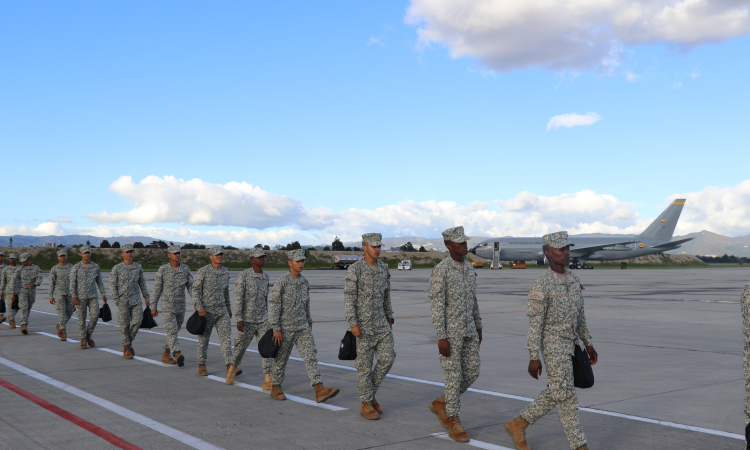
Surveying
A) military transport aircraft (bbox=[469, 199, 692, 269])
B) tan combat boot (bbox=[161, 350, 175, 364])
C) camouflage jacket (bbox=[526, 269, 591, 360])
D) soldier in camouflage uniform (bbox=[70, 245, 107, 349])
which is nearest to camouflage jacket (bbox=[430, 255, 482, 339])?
camouflage jacket (bbox=[526, 269, 591, 360])

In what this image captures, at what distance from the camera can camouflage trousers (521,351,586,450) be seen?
5324mm

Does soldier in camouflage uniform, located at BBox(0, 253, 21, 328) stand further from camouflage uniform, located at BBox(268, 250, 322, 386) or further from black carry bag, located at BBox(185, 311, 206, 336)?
camouflage uniform, located at BBox(268, 250, 322, 386)

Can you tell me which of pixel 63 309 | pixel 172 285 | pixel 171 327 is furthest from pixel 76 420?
pixel 63 309

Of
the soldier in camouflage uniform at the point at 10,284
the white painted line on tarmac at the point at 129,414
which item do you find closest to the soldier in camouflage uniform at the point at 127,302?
the white painted line on tarmac at the point at 129,414

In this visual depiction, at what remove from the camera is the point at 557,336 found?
18.1 ft

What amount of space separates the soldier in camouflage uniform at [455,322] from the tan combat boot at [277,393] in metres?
2.44

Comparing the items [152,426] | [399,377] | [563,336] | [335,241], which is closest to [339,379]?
[399,377]

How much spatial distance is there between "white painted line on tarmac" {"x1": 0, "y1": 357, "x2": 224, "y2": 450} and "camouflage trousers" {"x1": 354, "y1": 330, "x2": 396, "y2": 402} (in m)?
1.78

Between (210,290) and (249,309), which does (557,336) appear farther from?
(210,290)

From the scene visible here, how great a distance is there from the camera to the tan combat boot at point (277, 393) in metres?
7.90

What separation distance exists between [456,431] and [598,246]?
272 feet

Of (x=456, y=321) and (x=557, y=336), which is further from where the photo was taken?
(x=456, y=321)

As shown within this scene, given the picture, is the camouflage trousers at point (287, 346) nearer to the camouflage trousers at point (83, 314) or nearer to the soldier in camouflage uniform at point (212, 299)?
the soldier in camouflage uniform at point (212, 299)

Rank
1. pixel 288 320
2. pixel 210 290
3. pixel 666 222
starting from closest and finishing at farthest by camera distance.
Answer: pixel 288 320 < pixel 210 290 < pixel 666 222
